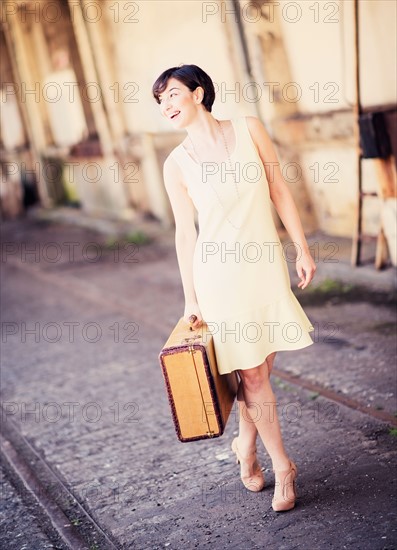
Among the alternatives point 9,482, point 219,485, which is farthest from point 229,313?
point 9,482

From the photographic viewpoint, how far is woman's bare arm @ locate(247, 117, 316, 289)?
330cm

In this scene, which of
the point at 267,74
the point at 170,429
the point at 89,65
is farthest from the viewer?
the point at 89,65

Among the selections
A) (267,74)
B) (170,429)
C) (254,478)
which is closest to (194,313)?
(254,478)

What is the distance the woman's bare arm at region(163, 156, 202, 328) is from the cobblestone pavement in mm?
890

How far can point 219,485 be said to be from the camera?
12.5ft

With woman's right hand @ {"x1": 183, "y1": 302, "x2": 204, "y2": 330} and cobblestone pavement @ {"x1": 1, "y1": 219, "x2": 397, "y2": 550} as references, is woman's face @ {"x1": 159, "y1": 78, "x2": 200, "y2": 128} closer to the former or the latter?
woman's right hand @ {"x1": 183, "y1": 302, "x2": 204, "y2": 330}

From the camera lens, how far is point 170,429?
15.2ft

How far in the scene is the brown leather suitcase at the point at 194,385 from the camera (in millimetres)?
3188

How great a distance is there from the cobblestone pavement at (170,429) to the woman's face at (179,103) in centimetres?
166

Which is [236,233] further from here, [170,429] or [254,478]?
[170,429]

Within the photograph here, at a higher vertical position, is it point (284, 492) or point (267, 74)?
point (267, 74)

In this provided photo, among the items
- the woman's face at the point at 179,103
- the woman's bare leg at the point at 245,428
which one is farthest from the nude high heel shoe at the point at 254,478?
the woman's face at the point at 179,103

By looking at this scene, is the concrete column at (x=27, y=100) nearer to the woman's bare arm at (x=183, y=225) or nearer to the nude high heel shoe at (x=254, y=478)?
the woman's bare arm at (x=183, y=225)

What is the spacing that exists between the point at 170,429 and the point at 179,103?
6.81 feet
